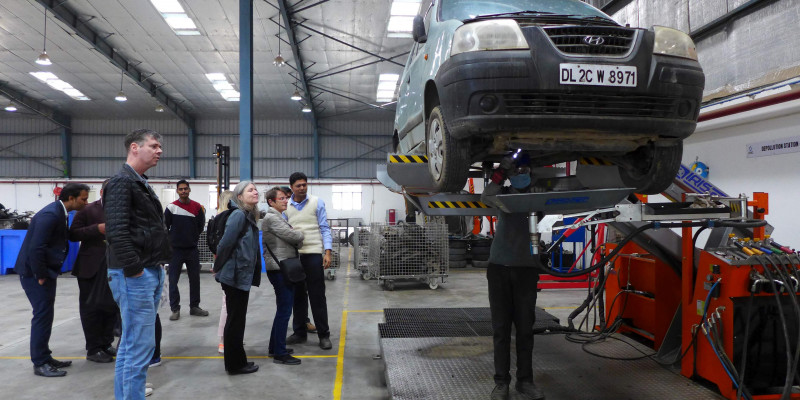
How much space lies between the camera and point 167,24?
12945 mm

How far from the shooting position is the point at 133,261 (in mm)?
2654

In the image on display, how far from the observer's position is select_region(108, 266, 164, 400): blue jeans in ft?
8.86

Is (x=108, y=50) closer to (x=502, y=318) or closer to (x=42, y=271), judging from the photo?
(x=42, y=271)

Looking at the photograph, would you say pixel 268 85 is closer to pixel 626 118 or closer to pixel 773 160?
pixel 773 160

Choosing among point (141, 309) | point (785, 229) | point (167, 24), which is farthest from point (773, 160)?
point (167, 24)

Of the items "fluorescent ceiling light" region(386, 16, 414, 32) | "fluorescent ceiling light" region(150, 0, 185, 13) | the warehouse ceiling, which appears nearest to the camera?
"fluorescent ceiling light" region(150, 0, 185, 13)

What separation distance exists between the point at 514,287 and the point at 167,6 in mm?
12061

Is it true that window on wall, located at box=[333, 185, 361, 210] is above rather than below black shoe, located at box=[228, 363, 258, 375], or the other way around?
above

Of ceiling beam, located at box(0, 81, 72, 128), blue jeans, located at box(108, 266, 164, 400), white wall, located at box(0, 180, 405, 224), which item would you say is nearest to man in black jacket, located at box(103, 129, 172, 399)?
blue jeans, located at box(108, 266, 164, 400)

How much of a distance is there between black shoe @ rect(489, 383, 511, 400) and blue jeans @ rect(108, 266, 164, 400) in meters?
2.00

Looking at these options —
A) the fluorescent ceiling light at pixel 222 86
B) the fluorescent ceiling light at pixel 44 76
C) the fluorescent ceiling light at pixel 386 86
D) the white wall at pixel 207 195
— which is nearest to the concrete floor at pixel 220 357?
the fluorescent ceiling light at pixel 386 86

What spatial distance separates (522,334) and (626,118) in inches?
54.7

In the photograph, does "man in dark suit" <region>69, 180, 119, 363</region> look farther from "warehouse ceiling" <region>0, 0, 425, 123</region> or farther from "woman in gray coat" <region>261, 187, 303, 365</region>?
"warehouse ceiling" <region>0, 0, 425, 123</region>

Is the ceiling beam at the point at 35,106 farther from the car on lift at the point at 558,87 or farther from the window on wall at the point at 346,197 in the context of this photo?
the car on lift at the point at 558,87
